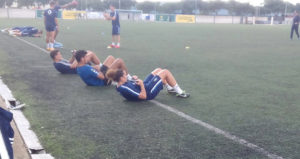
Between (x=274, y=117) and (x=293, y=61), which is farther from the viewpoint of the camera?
(x=293, y=61)

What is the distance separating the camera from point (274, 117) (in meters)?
4.96

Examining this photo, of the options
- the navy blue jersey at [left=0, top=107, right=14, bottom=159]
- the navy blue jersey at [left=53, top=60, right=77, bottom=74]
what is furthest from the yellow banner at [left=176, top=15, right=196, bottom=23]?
the navy blue jersey at [left=0, top=107, right=14, bottom=159]

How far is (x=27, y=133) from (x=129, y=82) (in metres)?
2.03

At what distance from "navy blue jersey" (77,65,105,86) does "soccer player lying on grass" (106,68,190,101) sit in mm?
1312

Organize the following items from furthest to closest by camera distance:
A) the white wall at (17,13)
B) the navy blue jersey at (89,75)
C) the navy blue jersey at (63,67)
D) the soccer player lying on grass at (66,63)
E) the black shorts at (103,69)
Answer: the white wall at (17,13) → the navy blue jersey at (63,67) → the soccer player lying on grass at (66,63) → the black shorts at (103,69) → the navy blue jersey at (89,75)

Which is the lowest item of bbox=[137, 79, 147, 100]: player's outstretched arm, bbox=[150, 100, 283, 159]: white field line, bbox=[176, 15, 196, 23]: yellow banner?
bbox=[150, 100, 283, 159]: white field line

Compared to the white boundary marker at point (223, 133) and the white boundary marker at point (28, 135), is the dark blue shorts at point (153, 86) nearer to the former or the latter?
the white boundary marker at point (223, 133)

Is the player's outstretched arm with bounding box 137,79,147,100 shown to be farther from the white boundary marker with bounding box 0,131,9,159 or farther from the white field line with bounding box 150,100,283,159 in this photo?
the white boundary marker with bounding box 0,131,9,159

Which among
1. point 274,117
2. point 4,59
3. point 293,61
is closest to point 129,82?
point 274,117

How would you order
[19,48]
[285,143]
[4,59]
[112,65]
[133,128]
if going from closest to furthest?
[285,143]
[133,128]
[112,65]
[4,59]
[19,48]

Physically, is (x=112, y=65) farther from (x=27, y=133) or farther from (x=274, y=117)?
(x=274, y=117)

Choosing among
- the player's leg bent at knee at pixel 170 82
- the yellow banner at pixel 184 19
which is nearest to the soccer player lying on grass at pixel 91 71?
the player's leg bent at knee at pixel 170 82

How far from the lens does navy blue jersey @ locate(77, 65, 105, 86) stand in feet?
22.6

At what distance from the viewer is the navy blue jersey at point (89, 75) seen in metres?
6.87
